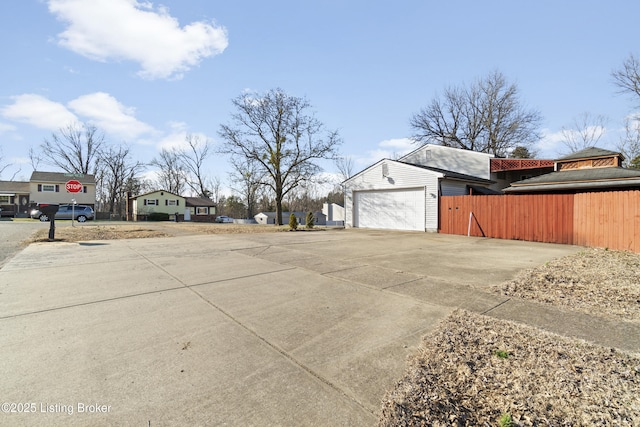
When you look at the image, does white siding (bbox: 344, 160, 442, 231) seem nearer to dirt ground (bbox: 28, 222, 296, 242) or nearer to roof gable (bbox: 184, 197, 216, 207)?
dirt ground (bbox: 28, 222, 296, 242)

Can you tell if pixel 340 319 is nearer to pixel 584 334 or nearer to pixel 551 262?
pixel 584 334

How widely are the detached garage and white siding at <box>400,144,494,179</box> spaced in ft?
6.72

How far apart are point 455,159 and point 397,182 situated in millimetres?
8876

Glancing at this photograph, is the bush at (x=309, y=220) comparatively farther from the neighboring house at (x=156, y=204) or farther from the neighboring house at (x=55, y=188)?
the neighboring house at (x=55, y=188)

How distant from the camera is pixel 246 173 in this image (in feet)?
80.9

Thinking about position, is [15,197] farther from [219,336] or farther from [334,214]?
[219,336]

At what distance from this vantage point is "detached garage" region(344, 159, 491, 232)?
15.2m

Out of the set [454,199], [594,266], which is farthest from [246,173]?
[594,266]

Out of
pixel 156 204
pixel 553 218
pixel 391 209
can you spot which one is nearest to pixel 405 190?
pixel 391 209

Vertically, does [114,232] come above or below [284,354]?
above

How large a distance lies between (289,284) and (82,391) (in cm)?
314

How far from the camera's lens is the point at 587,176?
568 inches

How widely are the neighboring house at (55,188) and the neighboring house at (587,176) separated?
46.2 m

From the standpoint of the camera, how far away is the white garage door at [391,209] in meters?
15.8
